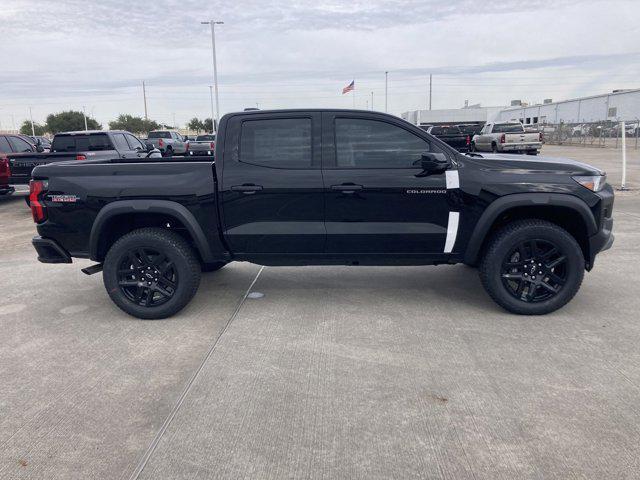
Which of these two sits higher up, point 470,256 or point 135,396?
point 470,256

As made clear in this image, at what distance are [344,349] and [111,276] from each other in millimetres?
2280

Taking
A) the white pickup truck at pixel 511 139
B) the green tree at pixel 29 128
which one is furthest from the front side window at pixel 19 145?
the green tree at pixel 29 128

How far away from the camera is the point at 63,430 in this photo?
312cm

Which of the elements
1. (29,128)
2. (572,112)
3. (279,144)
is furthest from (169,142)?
(29,128)

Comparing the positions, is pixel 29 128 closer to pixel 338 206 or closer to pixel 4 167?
pixel 4 167

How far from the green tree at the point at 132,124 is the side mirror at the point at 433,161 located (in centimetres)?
7831

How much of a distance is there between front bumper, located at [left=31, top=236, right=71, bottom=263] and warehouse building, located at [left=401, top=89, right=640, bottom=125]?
35.1 metres

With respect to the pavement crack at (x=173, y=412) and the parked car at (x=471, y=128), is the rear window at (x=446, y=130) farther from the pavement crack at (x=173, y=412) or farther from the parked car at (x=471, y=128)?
the pavement crack at (x=173, y=412)

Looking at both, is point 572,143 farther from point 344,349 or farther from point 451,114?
point 344,349

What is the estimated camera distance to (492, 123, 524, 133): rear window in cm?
2537

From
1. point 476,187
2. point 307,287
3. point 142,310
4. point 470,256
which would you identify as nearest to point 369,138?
point 476,187

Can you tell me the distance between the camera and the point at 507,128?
2570 cm

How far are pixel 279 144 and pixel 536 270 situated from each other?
258cm

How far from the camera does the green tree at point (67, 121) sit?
71.2m
